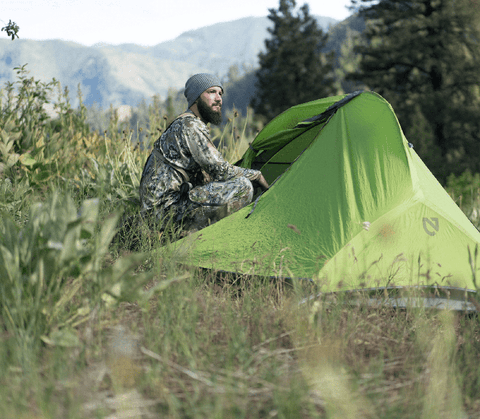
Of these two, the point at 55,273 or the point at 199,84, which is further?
the point at 199,84

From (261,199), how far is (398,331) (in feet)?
4.09

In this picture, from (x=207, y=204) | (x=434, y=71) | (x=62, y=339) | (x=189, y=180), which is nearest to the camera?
(x=62, y=339)

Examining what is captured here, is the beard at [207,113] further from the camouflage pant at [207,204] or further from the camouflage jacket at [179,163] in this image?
the camouflage pant at [207,204]

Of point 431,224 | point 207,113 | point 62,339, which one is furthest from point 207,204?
point 62,339

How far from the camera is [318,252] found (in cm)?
244

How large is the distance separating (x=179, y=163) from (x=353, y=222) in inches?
→ 57.2

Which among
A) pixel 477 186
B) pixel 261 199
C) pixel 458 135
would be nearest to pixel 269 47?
pixel 458 135

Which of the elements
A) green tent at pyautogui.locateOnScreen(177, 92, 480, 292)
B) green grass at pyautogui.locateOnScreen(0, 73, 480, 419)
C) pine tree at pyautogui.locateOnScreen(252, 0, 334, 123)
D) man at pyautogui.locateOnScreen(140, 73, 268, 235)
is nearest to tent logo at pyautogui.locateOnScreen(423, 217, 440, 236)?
green tent at pyautogui.locateOnScreen(177, 92, 480, 292)

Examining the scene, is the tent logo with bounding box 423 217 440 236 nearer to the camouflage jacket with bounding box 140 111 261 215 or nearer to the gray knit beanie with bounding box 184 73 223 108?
the camouflage jacket with bounding box 140 111 261 215

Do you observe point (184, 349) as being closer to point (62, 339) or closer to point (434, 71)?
point (62, 339)

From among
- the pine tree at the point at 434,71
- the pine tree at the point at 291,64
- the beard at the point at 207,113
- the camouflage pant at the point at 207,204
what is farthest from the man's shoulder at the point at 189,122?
the pine tree at the point at 291,64

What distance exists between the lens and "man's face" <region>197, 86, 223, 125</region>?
3424 mm

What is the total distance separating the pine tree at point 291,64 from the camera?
94.6 feet

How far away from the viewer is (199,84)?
3.40 meters
